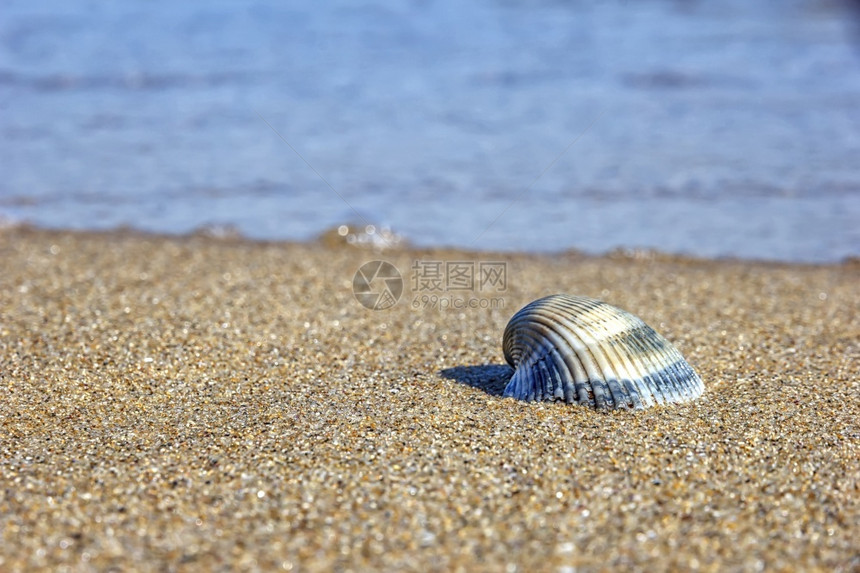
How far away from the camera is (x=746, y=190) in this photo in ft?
22.3

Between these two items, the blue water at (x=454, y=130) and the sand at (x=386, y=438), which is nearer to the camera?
the sand at (x=386, y=438)

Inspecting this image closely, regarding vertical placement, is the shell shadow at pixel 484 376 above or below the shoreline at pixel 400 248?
below

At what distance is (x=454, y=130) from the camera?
26.8 feet

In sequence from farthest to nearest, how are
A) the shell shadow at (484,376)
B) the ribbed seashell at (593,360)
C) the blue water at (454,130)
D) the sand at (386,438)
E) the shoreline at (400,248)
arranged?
the blue water at (454,130) < the shoreline at (400,248) < the shell shadow at (484,376) < the ribbed seashell at (593,360) < the sand at (386,438)

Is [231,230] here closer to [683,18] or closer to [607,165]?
[607,165]

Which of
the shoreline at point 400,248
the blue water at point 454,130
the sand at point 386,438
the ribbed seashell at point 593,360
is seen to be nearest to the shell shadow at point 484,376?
the sand at point 386,438

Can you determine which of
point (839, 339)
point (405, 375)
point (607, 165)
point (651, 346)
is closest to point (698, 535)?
point (651, 346)

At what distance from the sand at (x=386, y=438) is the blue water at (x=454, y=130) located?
142cm

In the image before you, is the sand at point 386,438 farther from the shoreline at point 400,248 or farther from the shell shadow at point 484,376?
the shoreline at point 400,248

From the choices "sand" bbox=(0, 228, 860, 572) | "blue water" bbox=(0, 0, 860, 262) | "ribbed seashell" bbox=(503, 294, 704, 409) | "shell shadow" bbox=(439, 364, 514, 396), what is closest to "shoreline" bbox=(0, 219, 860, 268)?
"blue water" bbox=(0, 0, 860, 262)

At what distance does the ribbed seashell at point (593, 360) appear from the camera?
130 inches

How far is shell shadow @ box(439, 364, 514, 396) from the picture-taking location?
3.63 m

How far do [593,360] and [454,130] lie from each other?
17.0 ft

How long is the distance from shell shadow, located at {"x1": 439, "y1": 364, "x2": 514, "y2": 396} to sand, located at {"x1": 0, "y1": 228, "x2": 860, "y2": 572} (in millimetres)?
14
